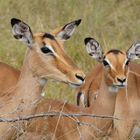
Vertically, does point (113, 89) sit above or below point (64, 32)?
below

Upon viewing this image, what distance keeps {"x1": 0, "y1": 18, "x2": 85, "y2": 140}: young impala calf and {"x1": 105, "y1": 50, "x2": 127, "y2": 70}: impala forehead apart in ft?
1.68

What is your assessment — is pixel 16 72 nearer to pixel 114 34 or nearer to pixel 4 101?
pixel 4 101

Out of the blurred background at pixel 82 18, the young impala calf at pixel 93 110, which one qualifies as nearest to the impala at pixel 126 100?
the young impala calf at pixel 93 110

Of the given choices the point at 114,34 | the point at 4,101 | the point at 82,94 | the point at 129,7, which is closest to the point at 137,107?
the point at 82,94

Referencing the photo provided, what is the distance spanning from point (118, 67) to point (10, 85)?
98 centimetres

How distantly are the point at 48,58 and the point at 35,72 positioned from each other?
0.47 ft

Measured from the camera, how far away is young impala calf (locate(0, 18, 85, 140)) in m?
6.37

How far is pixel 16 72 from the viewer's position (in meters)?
7.50

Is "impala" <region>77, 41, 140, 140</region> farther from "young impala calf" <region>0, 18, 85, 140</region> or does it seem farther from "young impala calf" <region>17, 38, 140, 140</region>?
"young impala calf" <region>0, 18, 85, 140</region>

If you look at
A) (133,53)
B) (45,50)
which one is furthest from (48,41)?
(133,53)

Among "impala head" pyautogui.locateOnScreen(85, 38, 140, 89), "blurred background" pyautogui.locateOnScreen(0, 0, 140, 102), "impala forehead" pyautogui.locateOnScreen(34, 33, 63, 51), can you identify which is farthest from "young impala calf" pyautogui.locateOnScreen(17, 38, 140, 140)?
"blurred background" pyautogui.locateOnScreen(0, 0, 140, 102)

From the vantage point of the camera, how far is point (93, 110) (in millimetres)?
6926

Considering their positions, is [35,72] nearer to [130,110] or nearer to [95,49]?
[95,49]

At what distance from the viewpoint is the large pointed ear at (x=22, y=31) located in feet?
22.2
